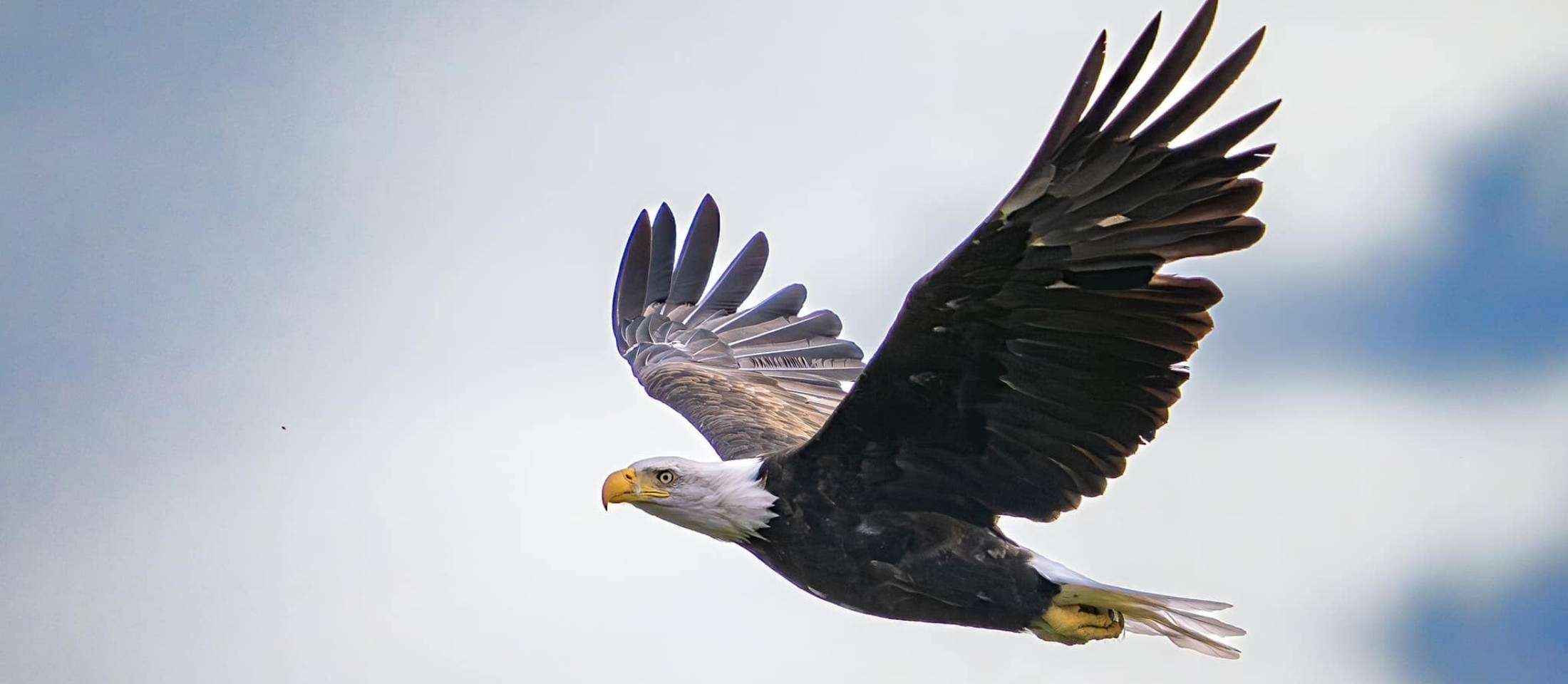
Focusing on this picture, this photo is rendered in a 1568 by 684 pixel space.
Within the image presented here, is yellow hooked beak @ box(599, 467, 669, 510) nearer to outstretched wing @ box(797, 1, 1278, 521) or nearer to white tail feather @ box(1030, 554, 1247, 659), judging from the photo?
outstretched wing @ box(797, 1, 1278, 521)

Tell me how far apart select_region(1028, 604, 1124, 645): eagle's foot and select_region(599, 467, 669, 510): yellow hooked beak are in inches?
70.9

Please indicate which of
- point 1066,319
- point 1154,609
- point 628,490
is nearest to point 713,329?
point 628,490

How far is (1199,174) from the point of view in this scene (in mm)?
6094

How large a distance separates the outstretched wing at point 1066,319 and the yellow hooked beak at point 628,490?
753mm

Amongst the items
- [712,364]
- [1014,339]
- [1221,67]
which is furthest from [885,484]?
[712,364]

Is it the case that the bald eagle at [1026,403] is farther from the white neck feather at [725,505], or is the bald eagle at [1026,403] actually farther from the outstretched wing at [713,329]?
the outstretched wing at [713,329]

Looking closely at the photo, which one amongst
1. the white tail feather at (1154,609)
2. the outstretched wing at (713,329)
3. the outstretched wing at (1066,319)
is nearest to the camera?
the outstretched wing at (1066,319)

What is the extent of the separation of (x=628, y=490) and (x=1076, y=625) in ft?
6.89

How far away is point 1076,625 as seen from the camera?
291 inches

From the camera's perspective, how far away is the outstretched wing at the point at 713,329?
34.3 feet

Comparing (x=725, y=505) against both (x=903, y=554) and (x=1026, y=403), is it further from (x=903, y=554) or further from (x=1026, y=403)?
(x=1026, y=403)

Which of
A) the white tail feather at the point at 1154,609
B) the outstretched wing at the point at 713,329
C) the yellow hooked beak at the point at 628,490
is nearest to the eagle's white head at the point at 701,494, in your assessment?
the yellow hooked beak at the point at 628,490

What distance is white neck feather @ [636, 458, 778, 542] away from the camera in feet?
24.1

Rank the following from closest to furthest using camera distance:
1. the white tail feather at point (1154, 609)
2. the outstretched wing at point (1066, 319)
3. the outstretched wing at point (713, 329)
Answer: the outstretched wing at point (1066, 319), the white tail feather at point (1154, 609), the outstretched wing at point (713, 329)
